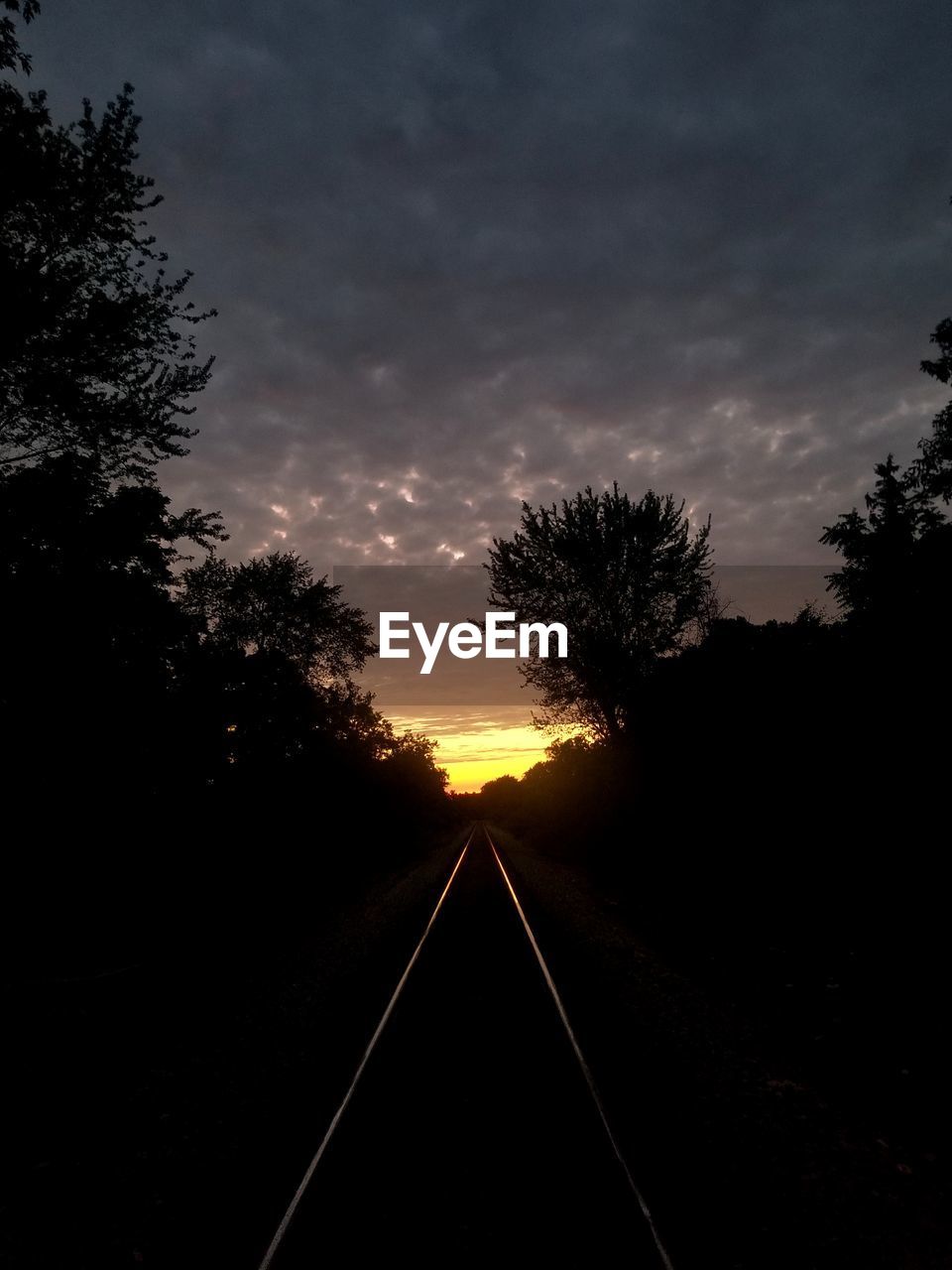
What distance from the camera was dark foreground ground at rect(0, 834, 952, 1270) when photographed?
376 centimetres

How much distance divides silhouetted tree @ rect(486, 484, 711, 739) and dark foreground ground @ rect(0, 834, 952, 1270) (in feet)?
48.6

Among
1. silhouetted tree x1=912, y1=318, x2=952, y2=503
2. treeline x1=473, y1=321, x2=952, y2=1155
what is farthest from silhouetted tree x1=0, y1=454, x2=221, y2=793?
silhouetted tree x1=912, y1=318, x2=952, y2=503

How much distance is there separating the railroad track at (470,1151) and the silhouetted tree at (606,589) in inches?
633

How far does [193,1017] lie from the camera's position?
7.98 metres

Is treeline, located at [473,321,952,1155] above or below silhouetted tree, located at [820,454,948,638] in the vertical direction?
below

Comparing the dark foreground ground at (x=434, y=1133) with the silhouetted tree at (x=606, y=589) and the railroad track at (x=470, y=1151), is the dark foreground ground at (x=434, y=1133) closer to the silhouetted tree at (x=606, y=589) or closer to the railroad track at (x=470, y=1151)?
the railroad track at (x=470, y=1151)

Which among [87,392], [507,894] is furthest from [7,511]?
[507,894]

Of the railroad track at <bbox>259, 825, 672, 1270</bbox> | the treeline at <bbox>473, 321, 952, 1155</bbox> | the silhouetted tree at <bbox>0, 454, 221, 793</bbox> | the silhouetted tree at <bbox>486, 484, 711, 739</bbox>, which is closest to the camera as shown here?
the railroad track at <bbox>259, 825, 672, 1270</bbox>

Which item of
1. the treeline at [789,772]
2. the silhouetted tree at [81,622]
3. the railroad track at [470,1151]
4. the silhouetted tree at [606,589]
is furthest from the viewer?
the silhouetted tree at [606,589]

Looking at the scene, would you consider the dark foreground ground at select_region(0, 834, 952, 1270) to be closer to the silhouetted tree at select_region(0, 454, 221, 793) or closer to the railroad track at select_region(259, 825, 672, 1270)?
the railroad track at select_region(259, 825, 672, 1270)

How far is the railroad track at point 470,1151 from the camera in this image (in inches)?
146

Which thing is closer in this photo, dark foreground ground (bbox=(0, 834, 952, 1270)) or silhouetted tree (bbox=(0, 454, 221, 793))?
dark foreground ground (bbox=(0, 834, 952, 1270))

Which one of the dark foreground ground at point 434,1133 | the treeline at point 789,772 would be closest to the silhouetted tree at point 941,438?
the treeline at point 789,772

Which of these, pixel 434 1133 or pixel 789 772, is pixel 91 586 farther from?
pixel 789 772
